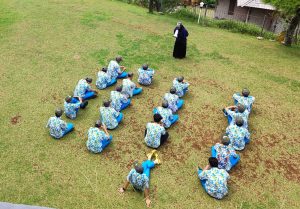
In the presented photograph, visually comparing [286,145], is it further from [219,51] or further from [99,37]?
[99,37]

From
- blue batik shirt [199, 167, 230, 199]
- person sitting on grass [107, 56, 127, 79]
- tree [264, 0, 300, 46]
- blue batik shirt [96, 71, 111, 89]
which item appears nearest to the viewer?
blue batik shirt [199, 167, 230, 199]

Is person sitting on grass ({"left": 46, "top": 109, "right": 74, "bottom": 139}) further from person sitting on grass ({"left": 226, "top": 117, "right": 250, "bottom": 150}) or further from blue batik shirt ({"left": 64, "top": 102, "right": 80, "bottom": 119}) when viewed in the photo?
person sitting on grass ({"left": 226, "top": 117, "right": 250, "bottom": 150})

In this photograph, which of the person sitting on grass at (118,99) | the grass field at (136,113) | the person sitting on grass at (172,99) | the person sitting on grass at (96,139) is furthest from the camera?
the person sitting on grass at (172,99)

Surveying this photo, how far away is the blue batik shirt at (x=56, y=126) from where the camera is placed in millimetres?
10500

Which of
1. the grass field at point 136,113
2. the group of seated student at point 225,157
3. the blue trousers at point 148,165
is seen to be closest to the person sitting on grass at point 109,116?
the grass field at point 136,113

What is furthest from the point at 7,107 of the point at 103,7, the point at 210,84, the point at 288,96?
the point at 103,7

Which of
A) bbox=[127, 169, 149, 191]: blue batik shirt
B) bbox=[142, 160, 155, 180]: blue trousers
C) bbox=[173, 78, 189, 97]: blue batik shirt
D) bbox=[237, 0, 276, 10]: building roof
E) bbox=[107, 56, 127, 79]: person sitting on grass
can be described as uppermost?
bbox=[237, 0, 276, 10]: building roof

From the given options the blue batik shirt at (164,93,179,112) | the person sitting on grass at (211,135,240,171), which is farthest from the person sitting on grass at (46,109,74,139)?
the person sitting on grass at (211,135,240,171)

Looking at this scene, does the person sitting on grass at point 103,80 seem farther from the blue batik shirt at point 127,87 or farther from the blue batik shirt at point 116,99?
the blue batik shirt at point 116,99

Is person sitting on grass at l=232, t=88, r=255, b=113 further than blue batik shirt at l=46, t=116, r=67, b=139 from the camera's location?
Yes

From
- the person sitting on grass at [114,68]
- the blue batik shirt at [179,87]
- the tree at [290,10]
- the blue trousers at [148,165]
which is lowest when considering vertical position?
the blue trousers at [148,165]

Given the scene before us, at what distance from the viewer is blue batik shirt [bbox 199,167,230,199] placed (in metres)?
8.73

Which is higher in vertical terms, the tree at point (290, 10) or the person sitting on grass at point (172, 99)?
the tree at point (290, 10)

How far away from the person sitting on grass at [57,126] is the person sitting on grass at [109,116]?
1.30 m
